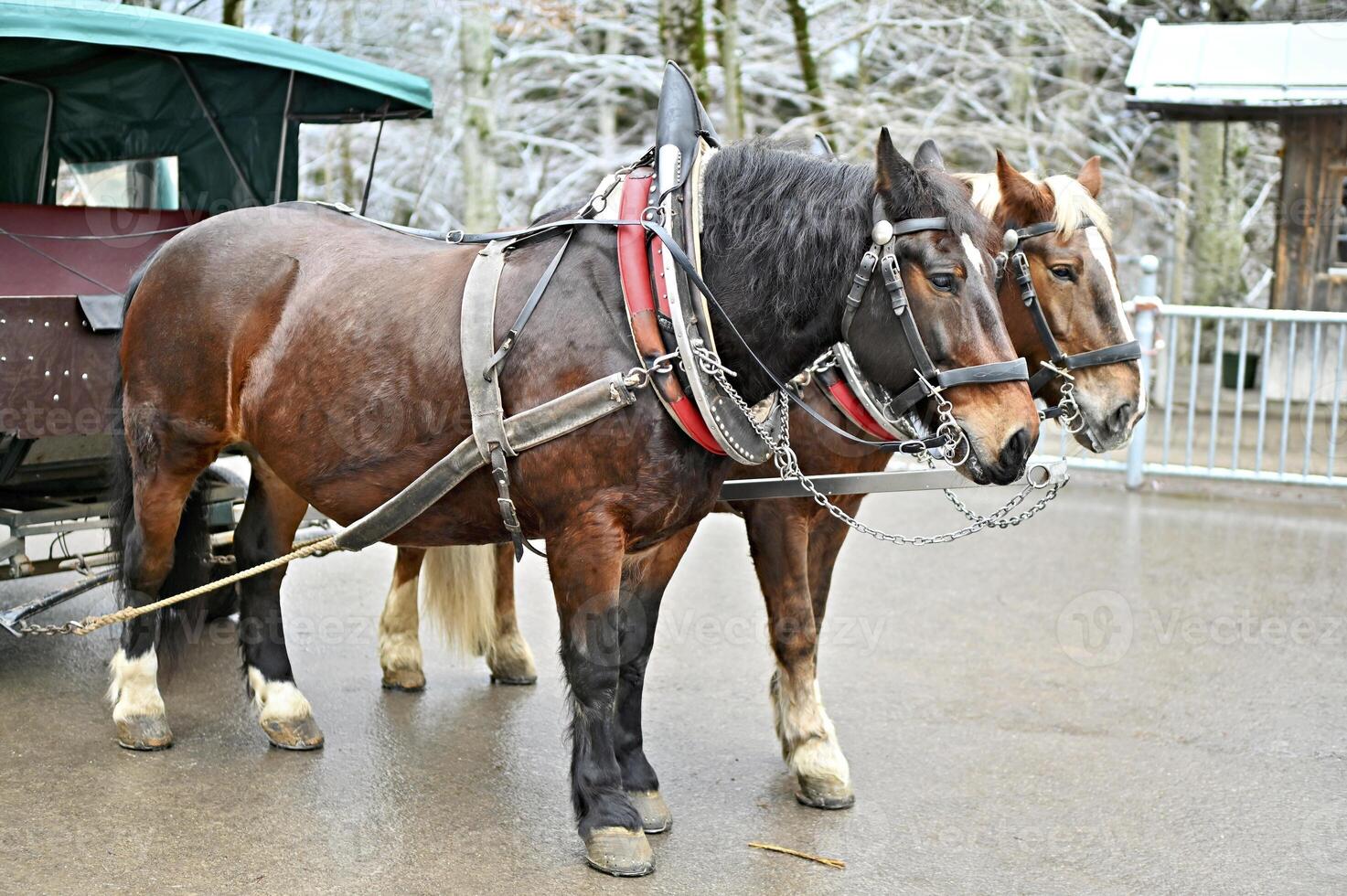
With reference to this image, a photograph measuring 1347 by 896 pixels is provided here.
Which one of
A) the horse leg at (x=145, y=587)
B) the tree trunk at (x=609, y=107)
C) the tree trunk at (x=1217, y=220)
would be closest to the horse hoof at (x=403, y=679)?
the horse leg at (x=145, y=587)

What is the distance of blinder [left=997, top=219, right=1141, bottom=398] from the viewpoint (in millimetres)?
3771

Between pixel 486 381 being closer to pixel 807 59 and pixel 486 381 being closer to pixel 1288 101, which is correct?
pixel 1288 101

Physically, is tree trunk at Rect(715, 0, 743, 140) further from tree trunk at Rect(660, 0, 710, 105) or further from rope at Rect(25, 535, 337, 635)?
rope at Rect(25, 535, 337, 635)

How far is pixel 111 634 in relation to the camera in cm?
524

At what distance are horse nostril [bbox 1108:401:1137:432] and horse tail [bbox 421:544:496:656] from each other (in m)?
2.15

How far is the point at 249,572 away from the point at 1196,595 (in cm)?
443

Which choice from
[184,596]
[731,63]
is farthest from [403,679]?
[731,63]

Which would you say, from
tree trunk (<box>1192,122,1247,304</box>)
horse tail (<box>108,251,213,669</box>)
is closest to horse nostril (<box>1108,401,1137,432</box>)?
horse tail (<box>108,251,213,669</box>)

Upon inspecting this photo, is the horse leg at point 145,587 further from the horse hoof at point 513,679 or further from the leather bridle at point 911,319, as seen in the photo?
the leather bridle at point 911,319

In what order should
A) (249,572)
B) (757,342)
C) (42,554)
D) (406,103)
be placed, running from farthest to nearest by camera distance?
(42,554) → (406,103) → (249,572) → (757,342)

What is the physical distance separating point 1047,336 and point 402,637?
2.48 metres

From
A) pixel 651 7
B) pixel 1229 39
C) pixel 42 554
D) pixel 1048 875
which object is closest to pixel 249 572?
pixel 1048 875

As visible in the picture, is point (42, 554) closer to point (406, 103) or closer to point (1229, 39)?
point (406, 103)

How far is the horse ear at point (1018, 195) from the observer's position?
379 centimetres
